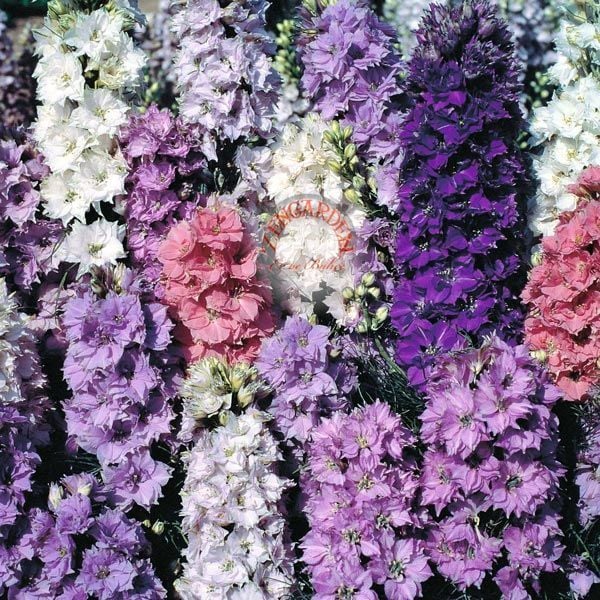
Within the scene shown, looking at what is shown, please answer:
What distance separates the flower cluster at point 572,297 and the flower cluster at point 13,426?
1911 millimetres

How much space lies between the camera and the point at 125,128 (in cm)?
393

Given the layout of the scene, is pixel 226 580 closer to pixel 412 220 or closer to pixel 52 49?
pixel 412 220

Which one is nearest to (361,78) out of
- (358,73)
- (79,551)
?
(358,73)

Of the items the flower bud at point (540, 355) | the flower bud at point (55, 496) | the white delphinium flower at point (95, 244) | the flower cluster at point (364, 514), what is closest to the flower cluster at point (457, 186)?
the flower bud at point (540, 355)

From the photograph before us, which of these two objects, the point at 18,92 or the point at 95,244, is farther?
the point at 18,92

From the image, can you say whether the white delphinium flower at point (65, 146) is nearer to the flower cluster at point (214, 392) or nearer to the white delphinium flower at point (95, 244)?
the white delphinium flower at point (95, 244)

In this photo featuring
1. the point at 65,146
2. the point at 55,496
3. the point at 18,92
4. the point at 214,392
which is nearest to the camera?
the point at 214,392

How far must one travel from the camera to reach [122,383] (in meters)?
3.64

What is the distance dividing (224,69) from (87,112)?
0.57m

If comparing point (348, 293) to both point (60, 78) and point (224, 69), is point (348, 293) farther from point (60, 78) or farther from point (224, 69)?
point (60, 78)

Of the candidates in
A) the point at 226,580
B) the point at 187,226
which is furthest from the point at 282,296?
the point at 226,580

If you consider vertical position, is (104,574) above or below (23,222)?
below

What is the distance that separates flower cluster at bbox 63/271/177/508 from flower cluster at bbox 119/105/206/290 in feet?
0.84

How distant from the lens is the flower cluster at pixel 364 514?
3297 millimetres
